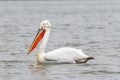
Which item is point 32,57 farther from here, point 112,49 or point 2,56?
point 112,49

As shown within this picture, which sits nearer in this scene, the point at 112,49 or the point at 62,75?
the point at 62,75

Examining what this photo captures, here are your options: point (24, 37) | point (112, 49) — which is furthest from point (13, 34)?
point (112, 49)

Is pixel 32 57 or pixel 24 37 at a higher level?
pixel 24 37

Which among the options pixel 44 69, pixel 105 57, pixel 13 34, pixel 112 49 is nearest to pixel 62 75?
pixel 44 69

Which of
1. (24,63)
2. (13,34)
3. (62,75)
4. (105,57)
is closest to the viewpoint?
(62,75)

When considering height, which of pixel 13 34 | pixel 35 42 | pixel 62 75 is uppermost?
pixel 13 34

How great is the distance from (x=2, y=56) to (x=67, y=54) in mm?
2599

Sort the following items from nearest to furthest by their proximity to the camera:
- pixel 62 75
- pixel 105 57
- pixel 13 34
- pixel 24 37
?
pixel 62 75 < pixel 105 57 < pixel 24 37 < pixel 13 34

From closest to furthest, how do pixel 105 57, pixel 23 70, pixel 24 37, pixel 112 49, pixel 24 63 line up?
pixel 23 70
pixel 24 63
pixel 105 57
pixel 112 49
pixel 24 37

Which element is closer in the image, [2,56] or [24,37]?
[2,56]

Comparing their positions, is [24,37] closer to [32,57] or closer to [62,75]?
[32,57]

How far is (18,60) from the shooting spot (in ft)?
50.9

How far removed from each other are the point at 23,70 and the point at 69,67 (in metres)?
1.11

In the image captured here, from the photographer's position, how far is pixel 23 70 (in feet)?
45.2
